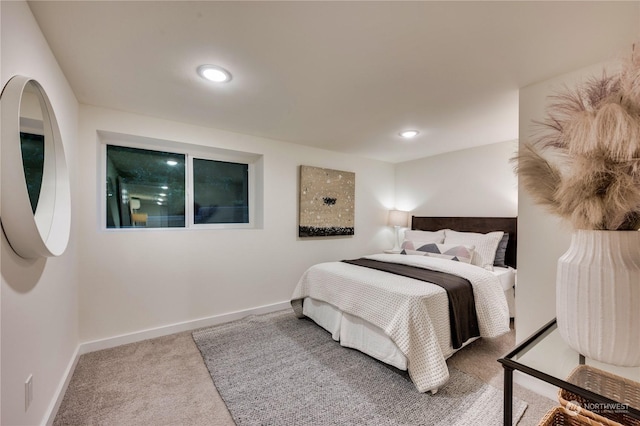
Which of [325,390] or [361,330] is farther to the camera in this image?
[361,330]

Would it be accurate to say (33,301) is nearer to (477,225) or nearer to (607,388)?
(607,388)

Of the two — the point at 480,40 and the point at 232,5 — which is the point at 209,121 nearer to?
the point at 232,5

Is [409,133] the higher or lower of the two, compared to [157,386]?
higher

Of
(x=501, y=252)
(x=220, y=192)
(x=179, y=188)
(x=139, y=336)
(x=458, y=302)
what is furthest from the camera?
(x=220, y=192)

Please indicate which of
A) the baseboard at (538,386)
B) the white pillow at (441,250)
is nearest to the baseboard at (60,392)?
the baseboard at (538,386)

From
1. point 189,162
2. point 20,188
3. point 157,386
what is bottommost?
point 157,386

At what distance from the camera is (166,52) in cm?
147

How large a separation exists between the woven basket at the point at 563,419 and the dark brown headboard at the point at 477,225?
233 cm

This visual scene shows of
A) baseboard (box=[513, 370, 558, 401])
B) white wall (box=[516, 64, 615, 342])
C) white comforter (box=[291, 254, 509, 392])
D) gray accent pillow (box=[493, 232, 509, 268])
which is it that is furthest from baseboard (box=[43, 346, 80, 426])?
gray accent pillow (box=[493, 232, 509, 268])

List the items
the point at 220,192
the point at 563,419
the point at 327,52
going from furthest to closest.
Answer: the point at 220,192
the point at 327,52
the point at 563,419

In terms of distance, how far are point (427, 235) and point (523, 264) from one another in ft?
5.80

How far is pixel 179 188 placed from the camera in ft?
9.14

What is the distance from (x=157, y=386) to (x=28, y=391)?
2.43 feet

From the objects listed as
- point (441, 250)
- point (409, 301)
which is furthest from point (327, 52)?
point (441, 250)
